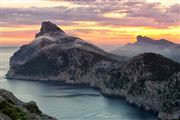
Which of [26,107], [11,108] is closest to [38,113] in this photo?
A: [26,107]

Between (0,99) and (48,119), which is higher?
(0,99)

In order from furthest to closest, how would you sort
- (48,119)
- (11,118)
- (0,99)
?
(48,119) → (0,99) → (11,118)

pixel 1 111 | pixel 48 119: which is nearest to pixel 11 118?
pixel 1 111

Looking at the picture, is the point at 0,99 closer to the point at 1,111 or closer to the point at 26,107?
the point at 1,111

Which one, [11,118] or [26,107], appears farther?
[26,107]

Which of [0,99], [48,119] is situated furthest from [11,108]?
[48,119]

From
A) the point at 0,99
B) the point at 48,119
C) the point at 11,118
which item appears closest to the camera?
the point at 11,118

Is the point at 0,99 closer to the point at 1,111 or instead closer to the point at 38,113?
the point at 1,111

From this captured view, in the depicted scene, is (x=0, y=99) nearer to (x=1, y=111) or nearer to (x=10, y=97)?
(x=1, y=111)

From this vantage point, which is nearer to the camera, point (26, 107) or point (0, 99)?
point (0, 99)
